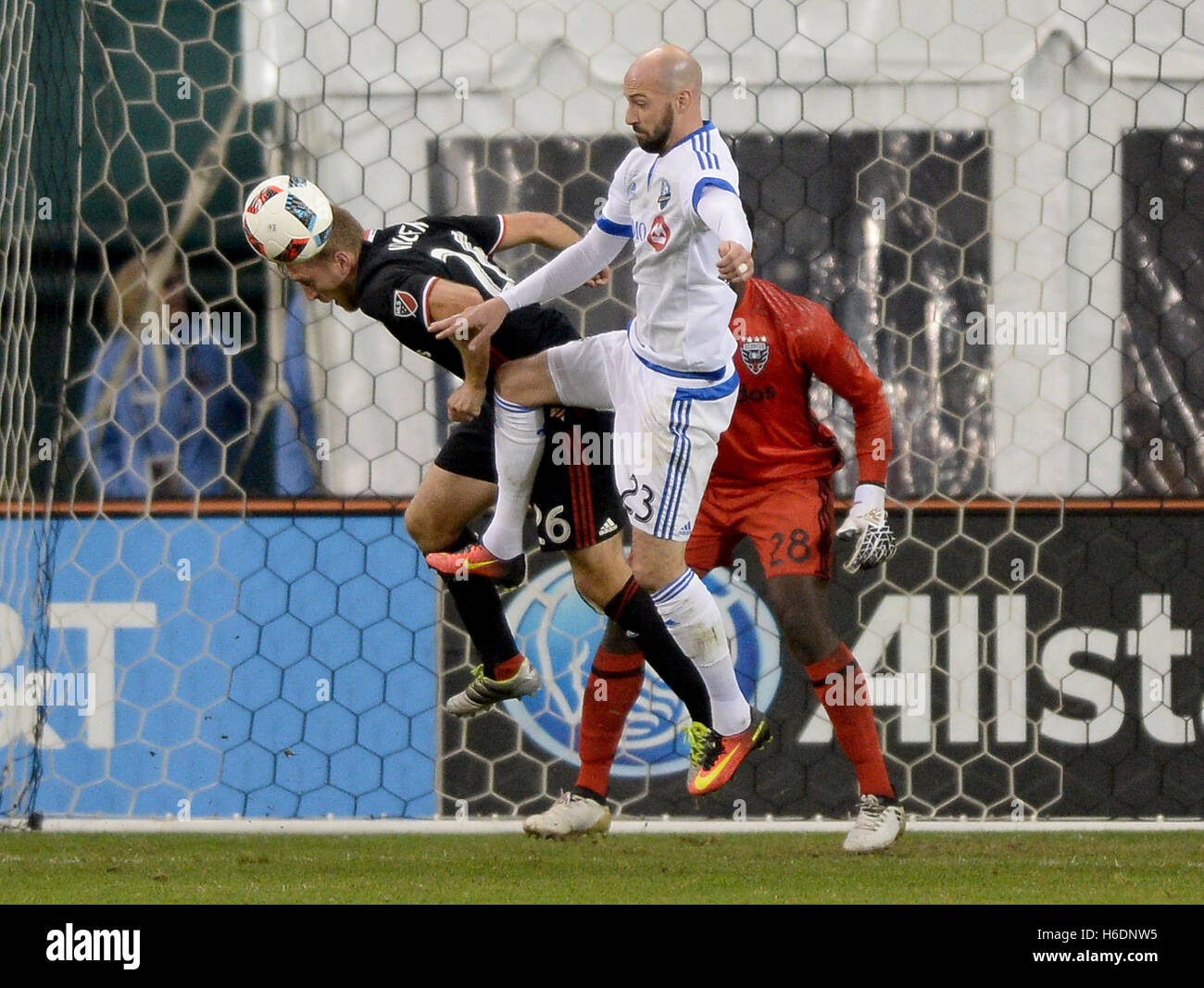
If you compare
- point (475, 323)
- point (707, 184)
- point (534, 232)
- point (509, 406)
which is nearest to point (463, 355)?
point (475, 323)

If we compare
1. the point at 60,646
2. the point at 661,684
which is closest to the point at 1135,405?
the point at 661,684

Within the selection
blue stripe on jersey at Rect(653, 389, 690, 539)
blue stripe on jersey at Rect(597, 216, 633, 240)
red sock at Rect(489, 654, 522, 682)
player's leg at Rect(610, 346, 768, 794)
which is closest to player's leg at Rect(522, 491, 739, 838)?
red sock at Rect(489, 654, 522, 682)

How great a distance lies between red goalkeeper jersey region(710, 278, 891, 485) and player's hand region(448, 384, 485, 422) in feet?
2.50

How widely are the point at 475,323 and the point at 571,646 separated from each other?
1.30 meters

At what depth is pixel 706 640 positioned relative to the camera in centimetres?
381

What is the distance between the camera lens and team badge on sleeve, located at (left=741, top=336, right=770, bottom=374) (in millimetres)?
4172

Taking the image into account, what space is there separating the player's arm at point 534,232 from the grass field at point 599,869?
1.32 m

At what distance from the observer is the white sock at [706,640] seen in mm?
3773

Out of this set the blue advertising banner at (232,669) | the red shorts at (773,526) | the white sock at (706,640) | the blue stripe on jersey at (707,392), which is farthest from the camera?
the blue advertising banner at (232,669)

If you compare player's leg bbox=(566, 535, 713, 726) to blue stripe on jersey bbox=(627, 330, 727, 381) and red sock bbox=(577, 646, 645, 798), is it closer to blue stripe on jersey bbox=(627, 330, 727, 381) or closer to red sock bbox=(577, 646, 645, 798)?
red sock bbox=(577, 646, 645, 798)

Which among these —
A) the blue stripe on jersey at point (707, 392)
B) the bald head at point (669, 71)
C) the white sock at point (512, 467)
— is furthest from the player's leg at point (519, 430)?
the bald head at point (669, 71)

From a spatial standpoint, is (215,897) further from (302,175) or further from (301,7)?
(301,7)

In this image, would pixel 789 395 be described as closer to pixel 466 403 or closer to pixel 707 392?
pixel 707 392

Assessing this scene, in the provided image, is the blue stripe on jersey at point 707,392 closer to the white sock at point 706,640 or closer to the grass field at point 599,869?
the white sock at point 706,640
